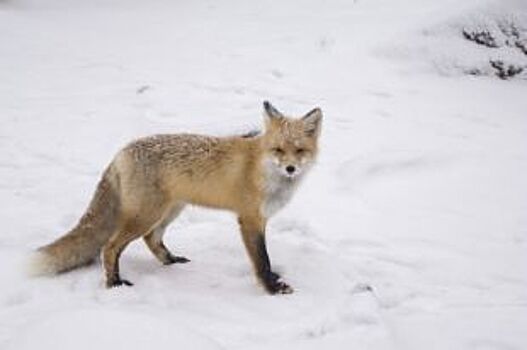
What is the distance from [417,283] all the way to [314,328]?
109cm

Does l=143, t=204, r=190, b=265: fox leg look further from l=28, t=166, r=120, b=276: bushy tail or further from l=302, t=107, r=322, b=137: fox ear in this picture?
l=302, t=107, r=322, b=137: fox ear

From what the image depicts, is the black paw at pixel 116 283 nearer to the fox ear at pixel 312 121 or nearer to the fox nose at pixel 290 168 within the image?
the fox nose at pixel 290 168

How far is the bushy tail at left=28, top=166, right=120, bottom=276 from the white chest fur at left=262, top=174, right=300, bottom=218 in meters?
1.05

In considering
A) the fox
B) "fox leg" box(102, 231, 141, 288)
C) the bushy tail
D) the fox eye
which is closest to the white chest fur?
the fox

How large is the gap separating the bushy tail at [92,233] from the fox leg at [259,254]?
3.05 feet

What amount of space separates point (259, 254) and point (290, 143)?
81 cm

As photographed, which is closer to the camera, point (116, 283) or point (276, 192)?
point (116, 283)

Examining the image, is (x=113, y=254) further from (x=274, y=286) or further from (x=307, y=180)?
(x=307, y=180)

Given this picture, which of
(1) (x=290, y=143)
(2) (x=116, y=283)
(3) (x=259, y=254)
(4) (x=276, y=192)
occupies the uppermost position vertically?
(1) (x=290, y=143)

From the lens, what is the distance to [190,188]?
4.63 meters

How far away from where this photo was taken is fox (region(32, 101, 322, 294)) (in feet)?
14.6

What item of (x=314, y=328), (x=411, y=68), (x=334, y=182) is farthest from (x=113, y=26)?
(x=314, y=328)

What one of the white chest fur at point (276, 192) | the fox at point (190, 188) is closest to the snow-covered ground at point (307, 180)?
the fox at point (190, 188)

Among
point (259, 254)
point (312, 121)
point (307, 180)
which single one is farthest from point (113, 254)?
point (307, 180)
